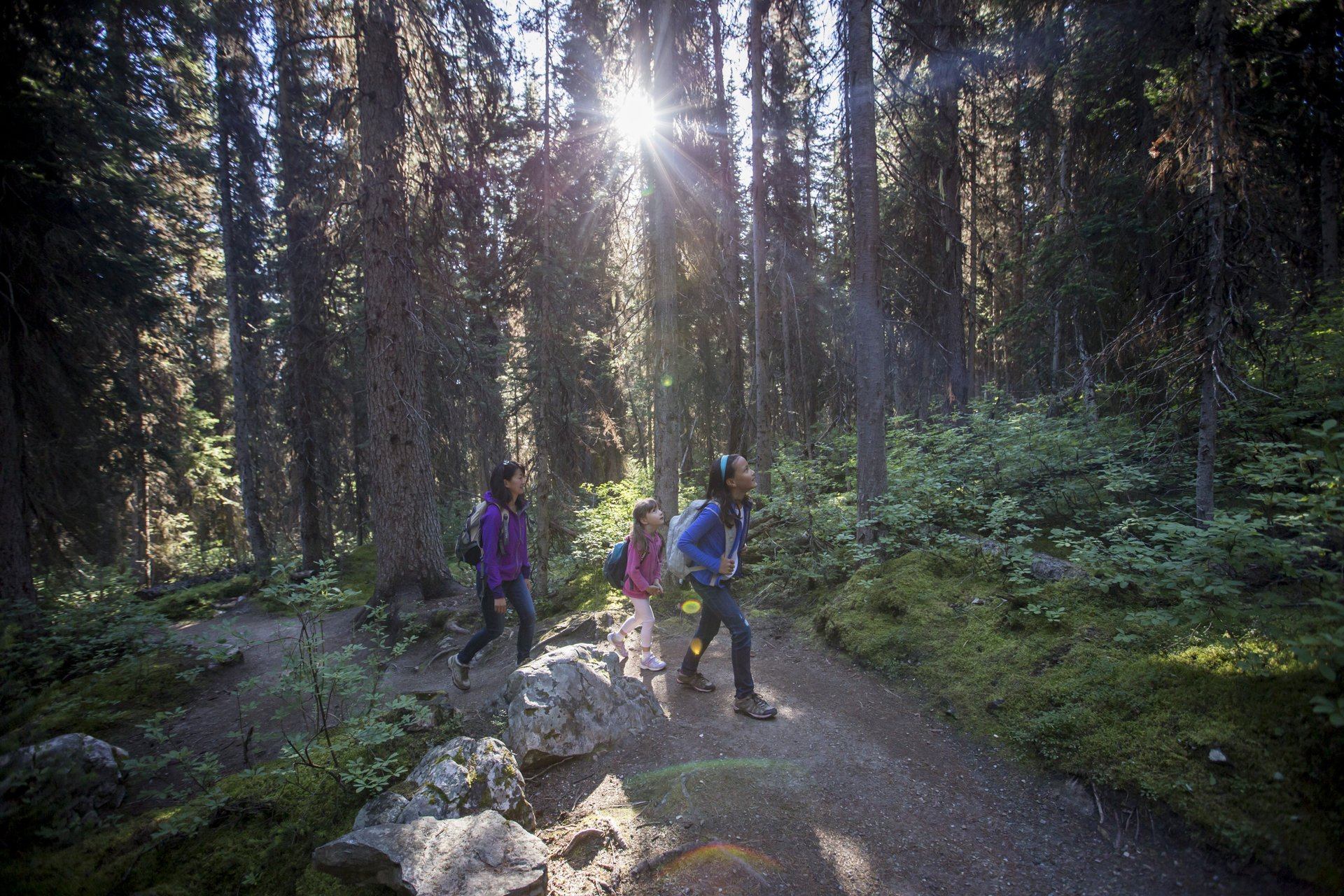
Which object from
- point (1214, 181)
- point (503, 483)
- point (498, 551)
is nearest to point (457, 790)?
point (498, 551)

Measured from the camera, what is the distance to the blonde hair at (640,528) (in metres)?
5.95

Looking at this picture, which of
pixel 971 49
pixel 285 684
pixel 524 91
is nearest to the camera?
pixel 285 684

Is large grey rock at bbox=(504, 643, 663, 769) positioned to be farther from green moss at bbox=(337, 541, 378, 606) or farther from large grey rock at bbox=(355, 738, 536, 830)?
green moss at bbox=(337, 541, 378, 606)

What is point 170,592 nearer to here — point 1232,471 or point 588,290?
point 588,290

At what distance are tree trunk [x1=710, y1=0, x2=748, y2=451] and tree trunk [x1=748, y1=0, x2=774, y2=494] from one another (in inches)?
18.8

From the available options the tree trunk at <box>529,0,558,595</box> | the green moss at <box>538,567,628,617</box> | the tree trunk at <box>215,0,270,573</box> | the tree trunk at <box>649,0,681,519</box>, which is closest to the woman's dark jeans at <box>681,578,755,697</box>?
the green moss at <box>538,567,628,617</box>

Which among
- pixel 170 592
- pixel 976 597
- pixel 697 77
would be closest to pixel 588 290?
pixel 697 77

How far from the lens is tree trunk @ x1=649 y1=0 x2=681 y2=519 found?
29.7 ft

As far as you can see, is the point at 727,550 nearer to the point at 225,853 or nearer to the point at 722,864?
the point at 722,864

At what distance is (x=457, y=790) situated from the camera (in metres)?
3.55

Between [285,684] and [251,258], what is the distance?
1728 cm

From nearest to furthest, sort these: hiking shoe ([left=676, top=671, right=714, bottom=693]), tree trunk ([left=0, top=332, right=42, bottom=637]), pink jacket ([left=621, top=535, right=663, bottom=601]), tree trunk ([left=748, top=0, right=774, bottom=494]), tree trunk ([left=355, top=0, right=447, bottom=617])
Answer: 1. hiking shoe ([left=676, top=671, right=714, bottom=693])
2. pink jacket ([left=621, top=535, right=663, bottom=601])
3. tree trunk ([left=0, top=332, right=42, bottom=637])
4. tree trunk ([left=355, top=0, right=447, bottom=617])
5. tree trunk ([left=748, top=0, right=774, bottom=494])

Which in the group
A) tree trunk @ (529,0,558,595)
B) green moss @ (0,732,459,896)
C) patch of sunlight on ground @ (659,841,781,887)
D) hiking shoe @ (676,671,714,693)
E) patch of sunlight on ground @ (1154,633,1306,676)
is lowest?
patch of sunlight on ground @ (659,841,781,887)

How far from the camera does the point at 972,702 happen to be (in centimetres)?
468
